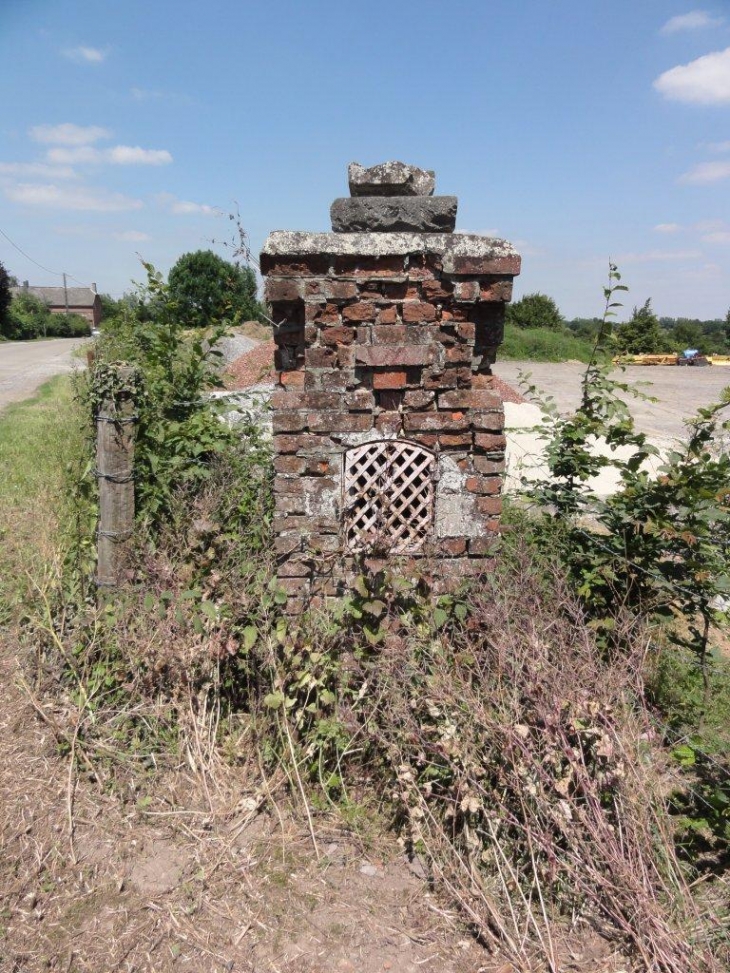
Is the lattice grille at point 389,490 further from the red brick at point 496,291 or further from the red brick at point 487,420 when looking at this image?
the red brick at point 496,291

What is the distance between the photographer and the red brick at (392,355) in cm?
351

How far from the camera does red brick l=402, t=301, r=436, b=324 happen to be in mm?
3506

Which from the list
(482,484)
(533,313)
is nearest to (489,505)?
(482,484)

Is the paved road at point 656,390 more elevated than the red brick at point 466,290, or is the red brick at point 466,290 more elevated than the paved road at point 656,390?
the red brick at point 466,290

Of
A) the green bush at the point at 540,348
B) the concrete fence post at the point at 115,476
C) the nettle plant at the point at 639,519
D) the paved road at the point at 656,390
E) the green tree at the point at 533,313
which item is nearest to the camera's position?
the nettle plant at the point at 639,519

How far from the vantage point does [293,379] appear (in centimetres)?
361

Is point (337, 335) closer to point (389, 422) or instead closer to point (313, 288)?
point (313, 288)

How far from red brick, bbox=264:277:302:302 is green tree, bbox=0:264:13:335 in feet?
150

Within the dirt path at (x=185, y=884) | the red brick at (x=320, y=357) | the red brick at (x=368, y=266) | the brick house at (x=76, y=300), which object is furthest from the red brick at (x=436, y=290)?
the brick house at (x=76, y=300)

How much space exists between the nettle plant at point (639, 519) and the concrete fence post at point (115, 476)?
244 centimetres

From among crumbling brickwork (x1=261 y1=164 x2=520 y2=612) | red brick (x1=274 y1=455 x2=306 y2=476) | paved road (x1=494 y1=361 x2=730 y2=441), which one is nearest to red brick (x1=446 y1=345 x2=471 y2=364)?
crumbling brickwork (x1=261 y1=164 x2=520 y2=612)

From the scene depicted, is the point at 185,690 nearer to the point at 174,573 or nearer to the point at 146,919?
the point at 174,573

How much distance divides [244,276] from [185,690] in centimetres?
462

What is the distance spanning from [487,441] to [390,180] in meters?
1.51
